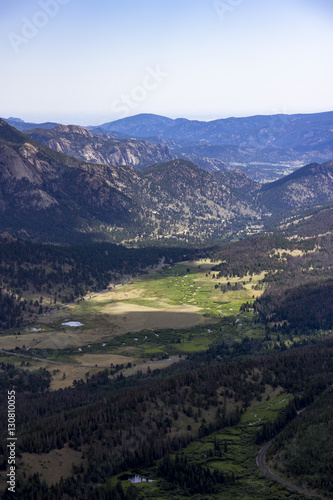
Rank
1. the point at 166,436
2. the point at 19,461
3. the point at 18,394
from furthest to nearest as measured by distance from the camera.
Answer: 1. the point at 18,394
2. the point at 166,436
3. the point at 19,461

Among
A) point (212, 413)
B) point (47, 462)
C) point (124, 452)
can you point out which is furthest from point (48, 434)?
point (212, 413)

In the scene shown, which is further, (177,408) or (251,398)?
(251,398)

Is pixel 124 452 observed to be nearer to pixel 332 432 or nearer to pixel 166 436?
pixel 166 436

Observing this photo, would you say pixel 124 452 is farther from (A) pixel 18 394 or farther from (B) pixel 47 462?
(A) pixel 18 394

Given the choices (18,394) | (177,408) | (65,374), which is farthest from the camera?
(65,374)

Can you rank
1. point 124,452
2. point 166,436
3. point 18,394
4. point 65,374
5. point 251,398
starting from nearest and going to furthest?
point 124,452, point 166,436, point 251,398, point 18,394, point 65,374

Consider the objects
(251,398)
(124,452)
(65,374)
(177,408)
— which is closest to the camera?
(124,452)

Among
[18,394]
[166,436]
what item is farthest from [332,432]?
[18,394]

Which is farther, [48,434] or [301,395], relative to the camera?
[301,395]

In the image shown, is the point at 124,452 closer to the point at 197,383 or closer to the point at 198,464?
the point at 198,464
